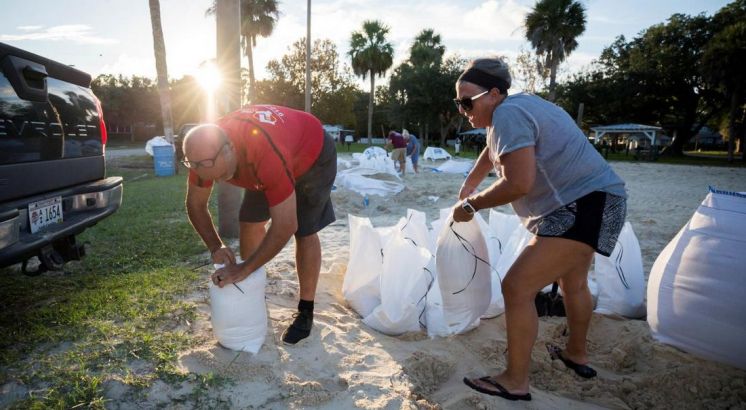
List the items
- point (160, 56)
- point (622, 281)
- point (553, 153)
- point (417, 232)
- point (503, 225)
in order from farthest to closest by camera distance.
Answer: point (160, 56) → point (503, 225) → point (417, 232) → point (622, 281) → point (553, 153)

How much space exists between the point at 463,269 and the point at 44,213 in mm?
2300

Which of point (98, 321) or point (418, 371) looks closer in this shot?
point (418, 371)

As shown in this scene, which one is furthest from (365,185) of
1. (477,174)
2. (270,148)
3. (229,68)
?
(270,148)

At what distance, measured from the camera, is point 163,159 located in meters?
12.2

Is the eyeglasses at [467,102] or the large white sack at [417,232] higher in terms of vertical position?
the eyeglasses at [467,102]

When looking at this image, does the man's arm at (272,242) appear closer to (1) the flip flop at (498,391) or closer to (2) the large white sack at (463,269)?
(2) the large white sack at (463,269)

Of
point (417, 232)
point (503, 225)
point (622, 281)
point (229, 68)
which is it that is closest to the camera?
point (622, 281)

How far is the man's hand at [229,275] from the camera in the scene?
192 cm

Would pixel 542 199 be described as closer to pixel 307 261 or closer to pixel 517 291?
pixel 517 291

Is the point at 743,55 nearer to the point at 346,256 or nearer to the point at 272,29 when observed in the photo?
the point at 272,29

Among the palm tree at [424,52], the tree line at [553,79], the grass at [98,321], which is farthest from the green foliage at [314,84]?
the grass at [98,321]

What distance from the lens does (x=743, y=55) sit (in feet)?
80.5

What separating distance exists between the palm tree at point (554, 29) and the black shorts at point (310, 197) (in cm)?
2664

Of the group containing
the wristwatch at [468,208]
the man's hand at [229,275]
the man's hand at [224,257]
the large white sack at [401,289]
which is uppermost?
the wristwatch at [468,208]
